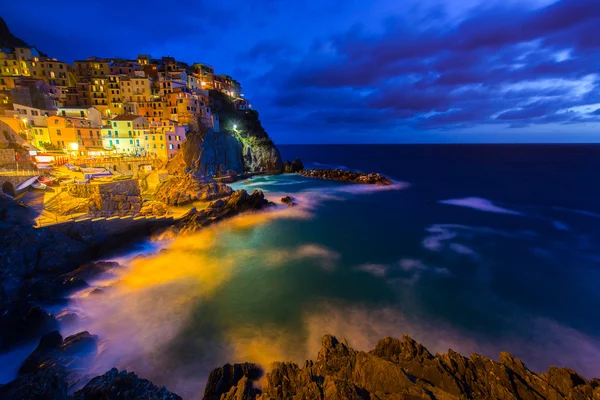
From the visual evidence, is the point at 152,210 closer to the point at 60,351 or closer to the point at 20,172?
the point at 20,172

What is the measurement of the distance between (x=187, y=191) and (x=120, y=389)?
31.0 metres

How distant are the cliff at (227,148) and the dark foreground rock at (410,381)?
43.4 m

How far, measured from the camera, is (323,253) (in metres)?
26.5

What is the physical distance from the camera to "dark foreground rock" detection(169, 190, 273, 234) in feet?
96.2

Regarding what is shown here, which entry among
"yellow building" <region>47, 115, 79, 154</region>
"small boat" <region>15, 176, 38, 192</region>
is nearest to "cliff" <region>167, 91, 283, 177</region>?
"yellow building" <region>47, 115, 79, 154</region>

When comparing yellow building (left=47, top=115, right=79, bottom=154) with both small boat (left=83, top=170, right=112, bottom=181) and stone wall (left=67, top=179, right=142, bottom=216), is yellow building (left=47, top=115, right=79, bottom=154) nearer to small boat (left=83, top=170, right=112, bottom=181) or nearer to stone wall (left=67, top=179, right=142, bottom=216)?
small boat (left=83, top=170, right=112, bottom=181)

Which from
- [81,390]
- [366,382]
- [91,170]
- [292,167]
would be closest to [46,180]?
[91,170]

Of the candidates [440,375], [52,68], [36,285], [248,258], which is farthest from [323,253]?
[52,68]

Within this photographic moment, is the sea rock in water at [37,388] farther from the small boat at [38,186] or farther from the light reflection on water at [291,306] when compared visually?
the small boat at [38,186]

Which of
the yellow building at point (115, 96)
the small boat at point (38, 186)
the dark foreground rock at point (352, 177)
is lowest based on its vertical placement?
the dark foreground rock at point (352, 177)

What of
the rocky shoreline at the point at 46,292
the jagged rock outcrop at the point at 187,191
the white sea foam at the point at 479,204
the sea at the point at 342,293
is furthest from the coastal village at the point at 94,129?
the white sea foam at the point at 479,204

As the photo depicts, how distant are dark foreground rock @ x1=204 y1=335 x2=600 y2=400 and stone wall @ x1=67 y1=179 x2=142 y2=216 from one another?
23460 millimetres

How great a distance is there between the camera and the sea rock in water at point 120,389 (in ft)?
29.7

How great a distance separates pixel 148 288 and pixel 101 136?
38193mm
